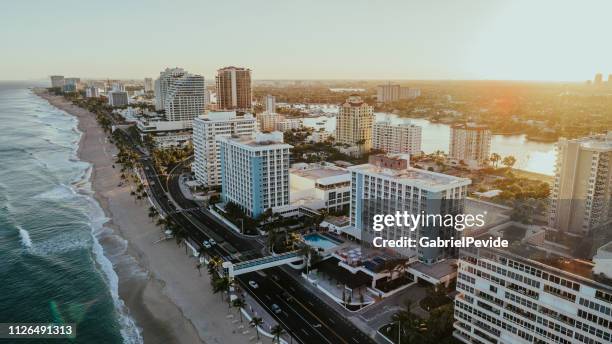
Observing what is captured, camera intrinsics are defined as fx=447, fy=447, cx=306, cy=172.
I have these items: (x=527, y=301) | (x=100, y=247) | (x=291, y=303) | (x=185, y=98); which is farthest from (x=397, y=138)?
(x=527, y=301)

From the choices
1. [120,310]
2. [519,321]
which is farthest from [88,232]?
[519,321]

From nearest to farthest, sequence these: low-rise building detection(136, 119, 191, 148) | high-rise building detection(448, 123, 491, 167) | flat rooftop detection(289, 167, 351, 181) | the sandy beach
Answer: the sandy beach < flat rooftop detection(289, 167, 351, 181) < high-rise building detection(448, 123, 491, 167) < low-rise building detection(136, 119, 191, 148)

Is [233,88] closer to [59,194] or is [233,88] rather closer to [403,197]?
[59,194]

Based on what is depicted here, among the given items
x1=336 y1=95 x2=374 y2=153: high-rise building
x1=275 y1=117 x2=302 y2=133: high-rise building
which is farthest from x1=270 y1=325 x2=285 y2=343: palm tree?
x1=275 y1=117 x2=302 y2=133: high-rise building

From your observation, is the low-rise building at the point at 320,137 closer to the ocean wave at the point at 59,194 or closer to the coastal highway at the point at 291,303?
the ocean wave at the point at 59,194

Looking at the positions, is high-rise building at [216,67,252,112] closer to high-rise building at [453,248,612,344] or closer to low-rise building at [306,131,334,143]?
low-rise building at [306,131,334,143]

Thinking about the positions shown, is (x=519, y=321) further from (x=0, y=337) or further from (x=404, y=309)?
(x=0, y=337)

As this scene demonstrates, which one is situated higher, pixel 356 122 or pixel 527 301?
pixel 356 122
